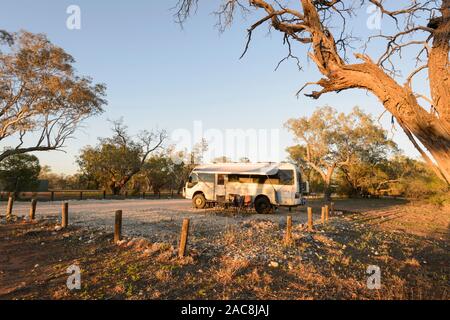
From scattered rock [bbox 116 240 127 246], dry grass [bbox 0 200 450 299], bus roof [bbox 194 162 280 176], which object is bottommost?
dry grass [bbox 0 200 450 299]

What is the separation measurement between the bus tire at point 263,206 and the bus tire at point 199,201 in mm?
3433

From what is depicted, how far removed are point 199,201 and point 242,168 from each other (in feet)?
11.6

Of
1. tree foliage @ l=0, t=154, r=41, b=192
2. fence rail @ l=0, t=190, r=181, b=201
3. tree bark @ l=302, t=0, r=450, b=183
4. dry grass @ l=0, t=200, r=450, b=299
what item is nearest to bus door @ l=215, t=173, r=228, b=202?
dry grass @ l=0, t=200, r=450, b=299

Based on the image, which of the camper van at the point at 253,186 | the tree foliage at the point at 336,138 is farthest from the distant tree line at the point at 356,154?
the camper van at the point at 253,186

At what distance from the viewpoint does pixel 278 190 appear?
1848 cm

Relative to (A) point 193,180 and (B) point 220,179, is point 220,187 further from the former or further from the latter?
(A) point 193,180

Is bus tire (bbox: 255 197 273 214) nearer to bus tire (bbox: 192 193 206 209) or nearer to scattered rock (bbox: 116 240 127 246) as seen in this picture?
bus tire (bbox: 192 193 206 209)

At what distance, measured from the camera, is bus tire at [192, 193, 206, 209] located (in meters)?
19.9

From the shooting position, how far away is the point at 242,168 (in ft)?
62.7

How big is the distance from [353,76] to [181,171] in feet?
150

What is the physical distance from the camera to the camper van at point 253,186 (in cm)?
1842

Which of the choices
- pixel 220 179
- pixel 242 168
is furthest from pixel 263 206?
pixel 220 179

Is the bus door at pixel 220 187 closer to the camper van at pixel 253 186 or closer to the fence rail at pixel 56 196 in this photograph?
the camper van at pixel 253 186
